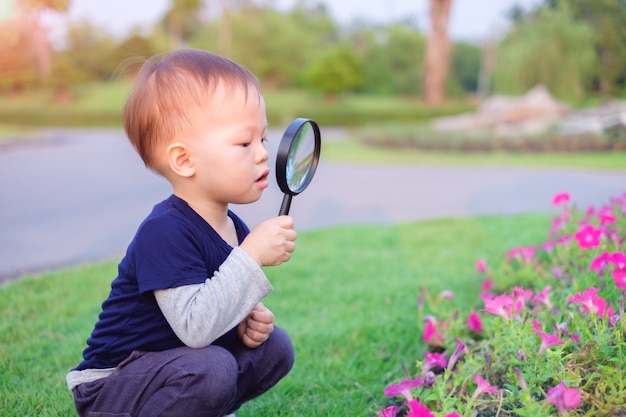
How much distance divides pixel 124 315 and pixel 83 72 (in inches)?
1225

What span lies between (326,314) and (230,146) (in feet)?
5.36

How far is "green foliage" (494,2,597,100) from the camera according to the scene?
16.7 m

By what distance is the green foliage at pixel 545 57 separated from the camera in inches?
656

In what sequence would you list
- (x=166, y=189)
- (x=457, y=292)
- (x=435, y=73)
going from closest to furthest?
1. (x=457, y=292)
2. (x=166, y=189)
3. (x=435, y=73)

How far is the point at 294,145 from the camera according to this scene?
1.52m

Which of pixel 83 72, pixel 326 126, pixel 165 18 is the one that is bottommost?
pixel 326 126

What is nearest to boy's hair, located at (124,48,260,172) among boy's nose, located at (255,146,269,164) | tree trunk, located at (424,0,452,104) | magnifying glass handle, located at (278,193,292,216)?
boy's nose, located at (255,146,269,164)

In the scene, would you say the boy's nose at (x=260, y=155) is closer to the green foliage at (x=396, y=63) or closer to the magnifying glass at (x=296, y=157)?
the magnifying glass at (x=296, y=157)

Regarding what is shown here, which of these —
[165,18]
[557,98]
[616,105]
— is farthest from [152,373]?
[165,18]

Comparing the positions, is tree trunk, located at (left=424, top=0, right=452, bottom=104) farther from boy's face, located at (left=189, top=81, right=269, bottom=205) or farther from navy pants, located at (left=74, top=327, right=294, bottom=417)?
navy pants, located at (left=74, top=327, right=294, bottom=417)

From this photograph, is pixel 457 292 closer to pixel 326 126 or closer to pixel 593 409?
pixel 593 409

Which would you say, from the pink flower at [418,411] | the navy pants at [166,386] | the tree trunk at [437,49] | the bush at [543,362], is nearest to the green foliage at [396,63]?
the tree trunk at [437,49]

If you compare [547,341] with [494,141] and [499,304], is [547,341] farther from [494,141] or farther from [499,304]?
[494,141]

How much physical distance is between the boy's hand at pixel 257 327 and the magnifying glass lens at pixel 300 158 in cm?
38
